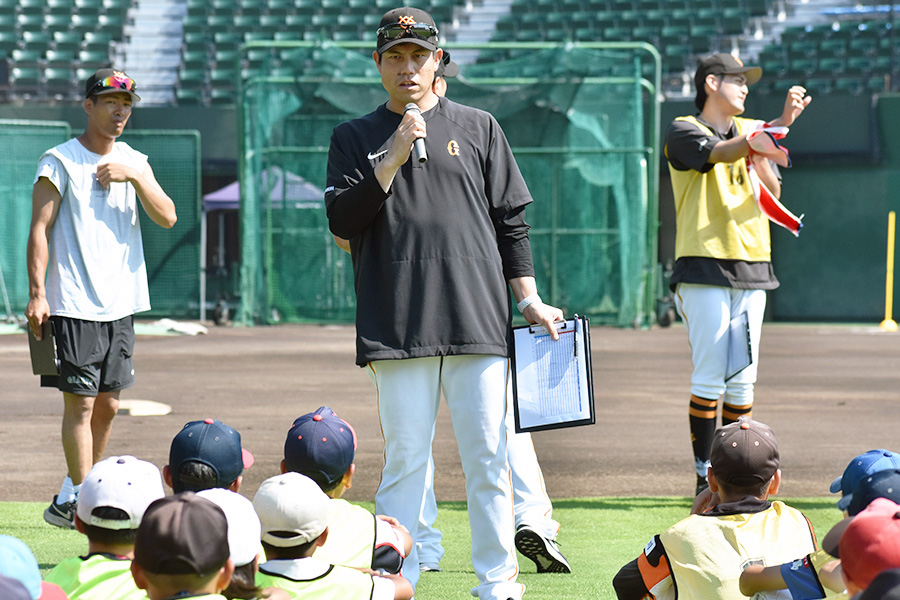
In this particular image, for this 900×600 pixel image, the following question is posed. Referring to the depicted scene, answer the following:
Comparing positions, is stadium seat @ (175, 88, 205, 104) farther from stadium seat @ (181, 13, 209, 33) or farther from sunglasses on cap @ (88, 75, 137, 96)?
sunglasses on cap @ (88, 75, 137, 96)

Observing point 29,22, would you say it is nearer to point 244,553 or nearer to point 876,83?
point 876,83

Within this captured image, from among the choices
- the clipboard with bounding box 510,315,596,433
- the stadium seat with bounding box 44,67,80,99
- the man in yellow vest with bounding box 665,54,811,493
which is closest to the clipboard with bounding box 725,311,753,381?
the man in yellow vest with bounding box 665,54,811,493

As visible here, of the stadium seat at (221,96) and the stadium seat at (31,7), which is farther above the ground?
the stadium seat at (31,7)

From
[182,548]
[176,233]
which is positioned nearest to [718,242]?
[182,548]

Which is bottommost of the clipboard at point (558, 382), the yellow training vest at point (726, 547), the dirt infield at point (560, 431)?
the dirt infield at point (560, 431)

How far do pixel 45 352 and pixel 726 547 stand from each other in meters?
3.29

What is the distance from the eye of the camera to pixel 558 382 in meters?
4.04

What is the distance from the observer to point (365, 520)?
3.34 m

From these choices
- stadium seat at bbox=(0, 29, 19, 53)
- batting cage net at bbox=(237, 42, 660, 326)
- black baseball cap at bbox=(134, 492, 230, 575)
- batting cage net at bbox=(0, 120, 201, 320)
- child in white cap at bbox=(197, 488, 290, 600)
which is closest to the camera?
black baseball cap at bbox=(134, 492, 230, 575)

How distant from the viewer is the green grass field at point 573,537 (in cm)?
434

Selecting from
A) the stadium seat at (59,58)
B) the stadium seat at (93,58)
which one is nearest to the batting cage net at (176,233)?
the stadium seat at (93,58)

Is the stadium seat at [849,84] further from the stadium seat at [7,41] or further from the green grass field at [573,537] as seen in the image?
the green grass field at [573,537]

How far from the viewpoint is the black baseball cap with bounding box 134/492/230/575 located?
2.12 m

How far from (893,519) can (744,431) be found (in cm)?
127
